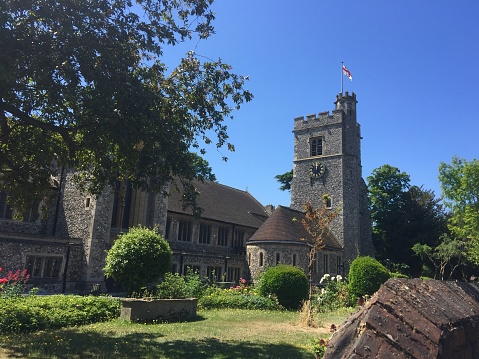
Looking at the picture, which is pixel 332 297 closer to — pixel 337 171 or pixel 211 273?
pixel 211 273

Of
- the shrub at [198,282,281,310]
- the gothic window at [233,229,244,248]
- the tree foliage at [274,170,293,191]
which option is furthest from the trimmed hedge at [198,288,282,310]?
the tree foliage at [274,170,293,191]

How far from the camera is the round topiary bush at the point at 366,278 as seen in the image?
22500mm

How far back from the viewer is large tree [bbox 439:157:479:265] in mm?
31656

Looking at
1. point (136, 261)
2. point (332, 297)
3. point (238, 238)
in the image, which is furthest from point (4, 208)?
point (332, 297)

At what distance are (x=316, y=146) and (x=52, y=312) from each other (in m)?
34.2

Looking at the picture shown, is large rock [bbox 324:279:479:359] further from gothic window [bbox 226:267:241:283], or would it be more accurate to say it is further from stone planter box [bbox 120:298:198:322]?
gothic window [bbox 226:267:241:283]

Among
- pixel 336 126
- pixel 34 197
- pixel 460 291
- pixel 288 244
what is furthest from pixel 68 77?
pixel 336 126

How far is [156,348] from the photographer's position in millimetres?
8547

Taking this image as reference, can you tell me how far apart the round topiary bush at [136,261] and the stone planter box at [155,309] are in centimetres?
258

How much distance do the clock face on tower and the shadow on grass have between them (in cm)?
3229

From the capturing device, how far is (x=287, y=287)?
60.8 feet

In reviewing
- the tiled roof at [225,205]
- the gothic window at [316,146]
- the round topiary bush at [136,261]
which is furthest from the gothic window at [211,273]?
the gothic window at [316,146]

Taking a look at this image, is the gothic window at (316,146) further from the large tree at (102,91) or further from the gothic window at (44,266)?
the large tree at (102,91)

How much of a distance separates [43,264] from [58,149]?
12170mm
